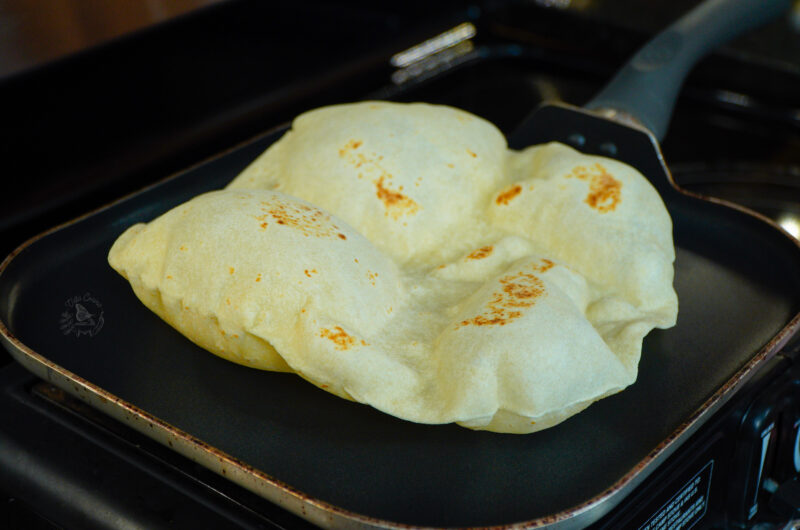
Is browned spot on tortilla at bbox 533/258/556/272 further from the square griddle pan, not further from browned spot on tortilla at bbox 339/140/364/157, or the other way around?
browned spot on tortilla at bbox 339/140/364/157

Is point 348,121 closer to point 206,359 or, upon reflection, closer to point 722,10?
point 206,359

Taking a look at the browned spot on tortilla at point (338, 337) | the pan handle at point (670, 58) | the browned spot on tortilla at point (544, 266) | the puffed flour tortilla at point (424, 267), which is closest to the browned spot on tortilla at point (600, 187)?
the puffed flour tortilla at point (424, 267)

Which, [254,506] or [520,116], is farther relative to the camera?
[520,116]

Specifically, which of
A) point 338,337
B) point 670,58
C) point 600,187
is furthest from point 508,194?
point 670,58

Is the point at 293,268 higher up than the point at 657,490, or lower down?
higher up

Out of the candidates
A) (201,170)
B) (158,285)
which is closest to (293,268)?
(158,285)

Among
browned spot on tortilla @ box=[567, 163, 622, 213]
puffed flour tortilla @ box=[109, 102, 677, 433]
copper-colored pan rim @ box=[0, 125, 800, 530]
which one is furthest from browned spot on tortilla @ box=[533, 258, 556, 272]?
copper-colored pan rim @ box=[0, 125, 800, 530]
